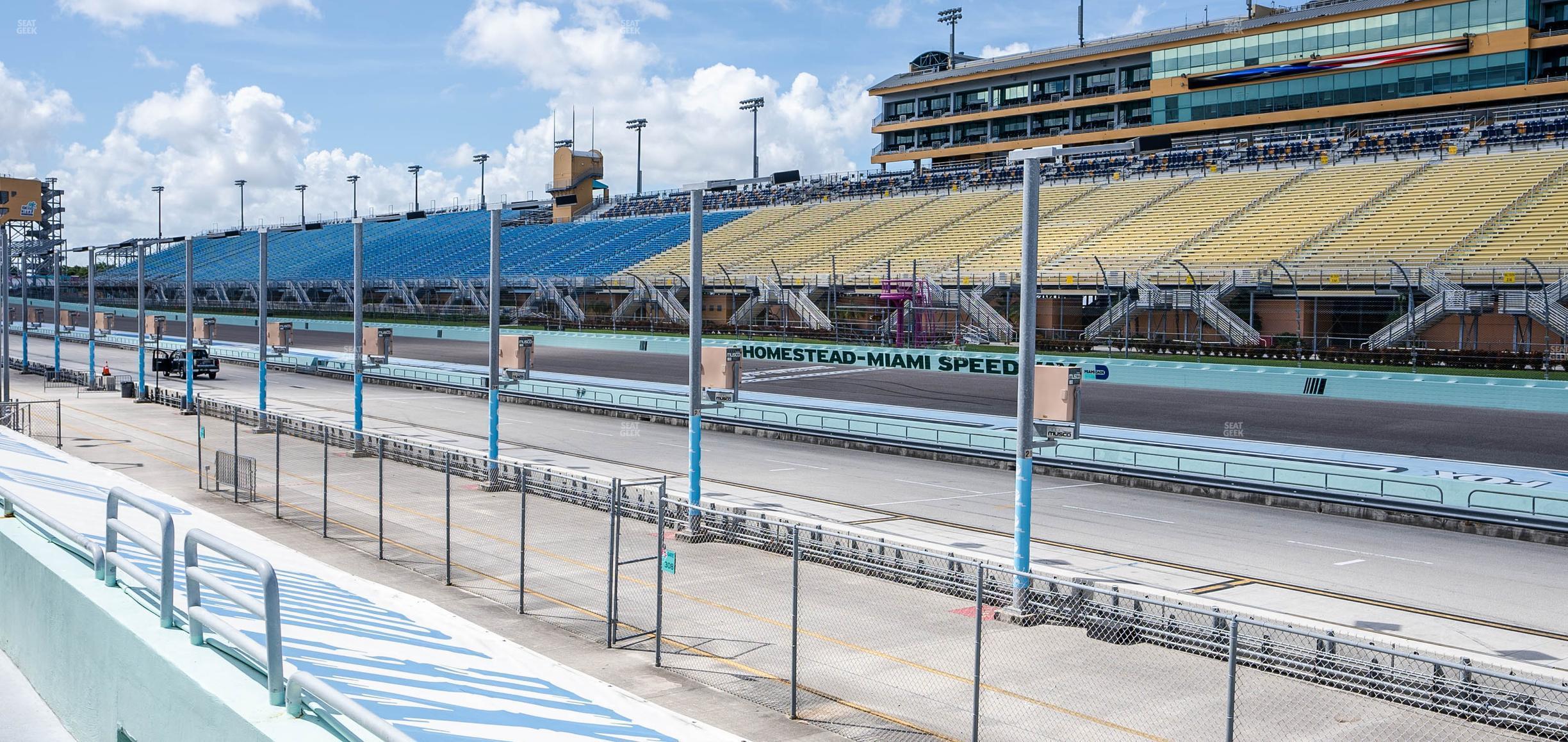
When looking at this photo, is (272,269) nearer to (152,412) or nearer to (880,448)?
(152,412)

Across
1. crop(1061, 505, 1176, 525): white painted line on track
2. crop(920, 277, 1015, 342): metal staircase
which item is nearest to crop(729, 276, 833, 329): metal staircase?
crop(920, 277, 1015, 342): metal staircase

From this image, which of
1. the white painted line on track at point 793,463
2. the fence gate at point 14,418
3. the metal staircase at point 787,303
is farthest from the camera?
the metal staircase at point 787,303

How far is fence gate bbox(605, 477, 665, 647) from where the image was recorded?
14.5 m

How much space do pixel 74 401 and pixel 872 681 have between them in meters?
43.6

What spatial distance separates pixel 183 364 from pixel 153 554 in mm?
59091

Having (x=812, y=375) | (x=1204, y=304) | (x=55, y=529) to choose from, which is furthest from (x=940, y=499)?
(x=1204, y=304)

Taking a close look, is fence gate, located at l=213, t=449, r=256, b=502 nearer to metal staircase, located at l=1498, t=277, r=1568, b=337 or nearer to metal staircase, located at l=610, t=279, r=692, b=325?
metal staircase, located at l=1498, t=277, r=1568, b=337

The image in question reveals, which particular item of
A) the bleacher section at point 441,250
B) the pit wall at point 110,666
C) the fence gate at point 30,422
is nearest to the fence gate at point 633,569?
the pit wall at point 110,666

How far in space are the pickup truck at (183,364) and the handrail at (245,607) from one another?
188ft

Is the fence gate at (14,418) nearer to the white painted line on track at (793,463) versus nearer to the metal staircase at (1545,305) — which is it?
the white painted line on track at (793,463)

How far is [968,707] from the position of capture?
12.2 meters

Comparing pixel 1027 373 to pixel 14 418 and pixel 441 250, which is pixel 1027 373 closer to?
pixel 14 418

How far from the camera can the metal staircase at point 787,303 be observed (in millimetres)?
70000

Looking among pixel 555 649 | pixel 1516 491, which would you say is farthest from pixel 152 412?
pixel 1516 491
